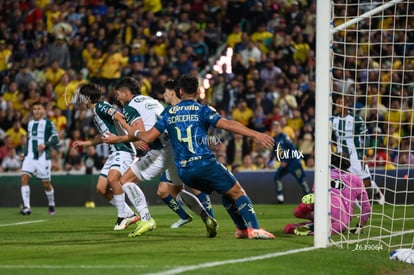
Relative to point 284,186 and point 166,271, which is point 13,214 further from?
point 166,271

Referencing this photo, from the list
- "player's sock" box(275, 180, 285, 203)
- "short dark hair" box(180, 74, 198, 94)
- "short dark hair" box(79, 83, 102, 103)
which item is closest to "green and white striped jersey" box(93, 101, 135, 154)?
"short dark hair" box(79, 83, 102, 103)

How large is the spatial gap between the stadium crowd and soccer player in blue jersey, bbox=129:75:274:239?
1215cm

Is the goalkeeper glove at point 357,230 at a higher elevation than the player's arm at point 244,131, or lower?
lower

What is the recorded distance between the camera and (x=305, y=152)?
24.1 meters

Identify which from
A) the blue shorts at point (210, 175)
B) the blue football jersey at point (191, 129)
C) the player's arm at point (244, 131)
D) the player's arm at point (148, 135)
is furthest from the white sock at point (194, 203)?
the player's arm at point (244, 131)

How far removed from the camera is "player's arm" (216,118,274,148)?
10.5 metres

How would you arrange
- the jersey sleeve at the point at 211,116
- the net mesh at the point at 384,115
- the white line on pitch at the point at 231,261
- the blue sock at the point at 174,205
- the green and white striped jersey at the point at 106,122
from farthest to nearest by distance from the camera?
the blue sock at the point at 174,205 → the green and white striped jersey at the point at 106,122 → the net mesh at the point at 384,115 → the jersey sleeve at the point at 211,116 → the white line on pitch at the point at 231,261

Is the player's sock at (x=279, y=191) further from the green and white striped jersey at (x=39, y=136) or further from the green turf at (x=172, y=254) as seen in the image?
the green turf at (x=172, y=254)

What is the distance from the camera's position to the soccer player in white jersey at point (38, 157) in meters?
20.6

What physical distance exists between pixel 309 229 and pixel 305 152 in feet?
38.2

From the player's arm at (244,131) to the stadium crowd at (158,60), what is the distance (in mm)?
12714

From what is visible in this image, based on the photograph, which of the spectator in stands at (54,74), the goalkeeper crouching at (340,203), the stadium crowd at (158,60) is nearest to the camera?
the goalkeeper crouching at (340,203)

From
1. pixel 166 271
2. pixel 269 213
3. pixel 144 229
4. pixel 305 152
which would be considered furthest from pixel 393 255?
pixel 305 152

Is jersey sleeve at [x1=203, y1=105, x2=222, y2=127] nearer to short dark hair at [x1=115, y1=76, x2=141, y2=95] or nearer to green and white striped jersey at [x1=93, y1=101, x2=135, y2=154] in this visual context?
short dark hair at [x1=115, y1=76, x2=141, y2=95]
